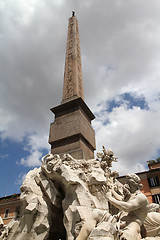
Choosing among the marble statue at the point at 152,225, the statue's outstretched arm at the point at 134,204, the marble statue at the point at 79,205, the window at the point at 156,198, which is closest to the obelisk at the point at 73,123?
the marble statue at the point at 79,205

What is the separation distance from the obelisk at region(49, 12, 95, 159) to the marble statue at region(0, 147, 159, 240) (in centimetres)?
97

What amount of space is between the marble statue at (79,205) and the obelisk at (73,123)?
970 millimetres

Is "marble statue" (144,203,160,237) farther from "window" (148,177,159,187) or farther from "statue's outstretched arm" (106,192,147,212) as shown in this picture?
"window" (148,177,159,187)

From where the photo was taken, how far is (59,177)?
4.71 meters

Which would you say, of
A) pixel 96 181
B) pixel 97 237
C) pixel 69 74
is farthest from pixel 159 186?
pixel 97 237

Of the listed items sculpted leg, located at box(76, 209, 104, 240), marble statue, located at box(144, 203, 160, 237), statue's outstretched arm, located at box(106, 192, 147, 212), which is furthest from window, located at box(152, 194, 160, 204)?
sculpted leg, located at box(76, 209, 104, 240)

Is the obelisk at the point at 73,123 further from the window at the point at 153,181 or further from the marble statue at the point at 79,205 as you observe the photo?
the window at the point at 153,181

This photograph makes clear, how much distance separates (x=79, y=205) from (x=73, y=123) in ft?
10.8

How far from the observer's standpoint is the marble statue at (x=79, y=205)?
313cm

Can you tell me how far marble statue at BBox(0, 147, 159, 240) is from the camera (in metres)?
3.13

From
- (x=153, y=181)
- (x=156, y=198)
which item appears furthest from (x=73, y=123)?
(x=153, y=181)

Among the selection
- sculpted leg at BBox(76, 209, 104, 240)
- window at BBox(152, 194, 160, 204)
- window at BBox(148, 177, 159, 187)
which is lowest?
sculpted leg at BBox(76, 209, 104, 240)

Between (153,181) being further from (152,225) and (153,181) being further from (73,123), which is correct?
(152,225)

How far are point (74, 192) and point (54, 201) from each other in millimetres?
826
